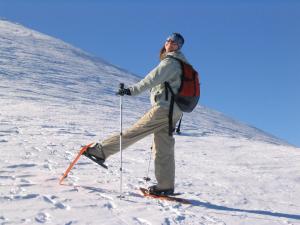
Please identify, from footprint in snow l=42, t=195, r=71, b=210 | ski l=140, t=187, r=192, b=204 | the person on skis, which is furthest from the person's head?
footprint in snow l=42, t=195, r=71, b=210

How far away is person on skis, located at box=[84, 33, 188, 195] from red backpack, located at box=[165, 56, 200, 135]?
0.04 metres

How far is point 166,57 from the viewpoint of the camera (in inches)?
260

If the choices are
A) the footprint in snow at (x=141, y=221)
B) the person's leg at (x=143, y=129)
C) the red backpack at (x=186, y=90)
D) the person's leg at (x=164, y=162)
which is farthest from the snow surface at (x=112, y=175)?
the red backpack at (x=186, y=90)

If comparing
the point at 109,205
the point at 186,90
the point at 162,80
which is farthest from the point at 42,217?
the point at 186,90

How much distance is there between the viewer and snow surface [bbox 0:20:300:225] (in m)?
5.58

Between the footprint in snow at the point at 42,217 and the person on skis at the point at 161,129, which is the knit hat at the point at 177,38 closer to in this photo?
the person on skis at the point at 161,129

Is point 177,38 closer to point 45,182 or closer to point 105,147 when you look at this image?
point 105,147

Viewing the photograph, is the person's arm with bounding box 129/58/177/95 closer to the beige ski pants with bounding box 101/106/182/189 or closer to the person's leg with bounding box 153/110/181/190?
the beige ski pants with bounding box 101/106/182/189

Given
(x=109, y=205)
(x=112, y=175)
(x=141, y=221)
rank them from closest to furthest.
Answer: (x=141, y=221), (x=109, y=205), (x=112, y=175)

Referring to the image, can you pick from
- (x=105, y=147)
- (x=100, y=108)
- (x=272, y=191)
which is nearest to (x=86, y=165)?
(x=105, y=147)

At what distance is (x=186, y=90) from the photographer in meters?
6.58

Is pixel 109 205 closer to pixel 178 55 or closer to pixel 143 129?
pixel 143 129

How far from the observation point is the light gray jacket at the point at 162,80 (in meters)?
6.40

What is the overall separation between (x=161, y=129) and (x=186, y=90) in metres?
0.59
